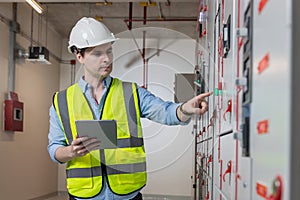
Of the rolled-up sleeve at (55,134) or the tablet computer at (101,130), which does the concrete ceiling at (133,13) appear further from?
the tablet computer at (101,130)

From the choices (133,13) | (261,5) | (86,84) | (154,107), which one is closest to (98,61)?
(86,84)

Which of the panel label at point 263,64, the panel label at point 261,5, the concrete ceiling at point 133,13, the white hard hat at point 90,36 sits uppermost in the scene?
the concrete ceiling at point 133,13

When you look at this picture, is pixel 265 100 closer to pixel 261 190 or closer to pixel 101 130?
pixel 261 190

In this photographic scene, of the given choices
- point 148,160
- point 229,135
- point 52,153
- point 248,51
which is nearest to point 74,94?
point 52,153

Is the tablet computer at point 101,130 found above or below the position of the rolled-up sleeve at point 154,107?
below

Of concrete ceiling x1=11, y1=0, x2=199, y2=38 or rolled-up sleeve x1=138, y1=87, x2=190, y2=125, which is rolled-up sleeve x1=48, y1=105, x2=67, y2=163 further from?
concrete ceiling x1=11, y1=0, x2=199, y2=38

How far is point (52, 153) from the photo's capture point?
239cm

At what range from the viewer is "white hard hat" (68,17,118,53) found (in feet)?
8.26

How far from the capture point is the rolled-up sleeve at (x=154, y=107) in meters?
2.23

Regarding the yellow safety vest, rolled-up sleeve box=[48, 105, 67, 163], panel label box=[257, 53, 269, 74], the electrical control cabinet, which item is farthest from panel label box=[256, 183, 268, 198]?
rolled-up sleeve box=[48, 105, 67, 163]

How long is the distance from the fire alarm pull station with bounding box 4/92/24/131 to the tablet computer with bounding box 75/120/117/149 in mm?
4960

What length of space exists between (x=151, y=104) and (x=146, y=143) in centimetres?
22

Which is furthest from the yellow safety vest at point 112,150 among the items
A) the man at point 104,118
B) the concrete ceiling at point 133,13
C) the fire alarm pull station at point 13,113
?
the concrete ceiling at point 133,13

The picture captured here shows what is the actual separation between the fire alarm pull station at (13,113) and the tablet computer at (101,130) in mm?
4960
